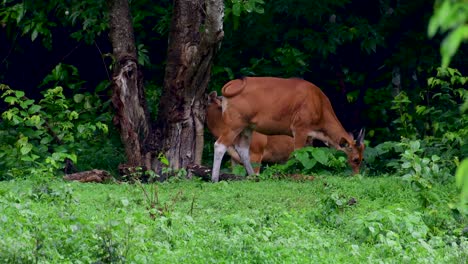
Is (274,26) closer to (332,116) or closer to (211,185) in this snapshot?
(332,116)

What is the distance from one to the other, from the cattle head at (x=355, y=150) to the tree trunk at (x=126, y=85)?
113 inches

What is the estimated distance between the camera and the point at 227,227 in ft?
25.5

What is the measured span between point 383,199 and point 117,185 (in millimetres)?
2916

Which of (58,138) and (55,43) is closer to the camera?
(58,138)

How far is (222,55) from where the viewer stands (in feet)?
50.2

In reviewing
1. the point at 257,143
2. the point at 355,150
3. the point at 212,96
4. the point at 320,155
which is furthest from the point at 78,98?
the point at 355,150

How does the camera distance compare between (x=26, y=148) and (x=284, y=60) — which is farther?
(x=284, y=60)

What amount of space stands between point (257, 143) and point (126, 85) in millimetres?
3015

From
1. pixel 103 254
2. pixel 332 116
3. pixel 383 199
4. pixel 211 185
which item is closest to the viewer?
pixel 103 254

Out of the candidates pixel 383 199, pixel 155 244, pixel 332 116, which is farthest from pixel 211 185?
pixel 155 244

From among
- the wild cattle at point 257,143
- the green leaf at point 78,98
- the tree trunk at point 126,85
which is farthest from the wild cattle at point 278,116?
the green leaf at point 78,98

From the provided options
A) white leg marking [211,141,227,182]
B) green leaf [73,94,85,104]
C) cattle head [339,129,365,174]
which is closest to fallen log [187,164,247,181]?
white leg marking [211,141,227,182]

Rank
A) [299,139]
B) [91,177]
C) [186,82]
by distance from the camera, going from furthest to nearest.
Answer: [299,139] < [186,82] < [91,177]

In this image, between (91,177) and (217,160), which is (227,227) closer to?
→ (91,177)
